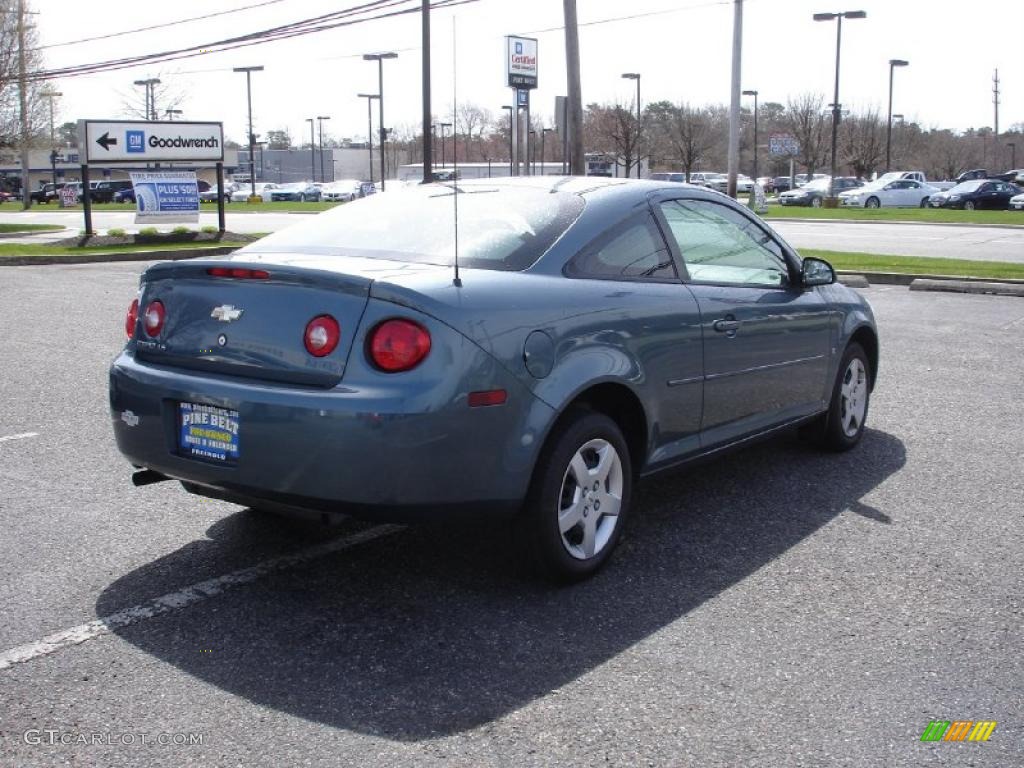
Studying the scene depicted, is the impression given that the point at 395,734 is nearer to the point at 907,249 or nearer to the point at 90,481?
the point at 90,481

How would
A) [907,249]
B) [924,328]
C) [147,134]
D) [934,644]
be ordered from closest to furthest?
1. [934,644]
2. [924,328]
3. [907,249]
4. [147,134]

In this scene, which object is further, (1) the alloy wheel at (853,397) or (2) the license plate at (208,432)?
(1) the alloy wheel at (853,397)

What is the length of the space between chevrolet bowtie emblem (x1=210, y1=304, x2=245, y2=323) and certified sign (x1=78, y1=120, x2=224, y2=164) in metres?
22.4

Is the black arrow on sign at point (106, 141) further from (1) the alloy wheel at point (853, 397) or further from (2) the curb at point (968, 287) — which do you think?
(1) the alloy wheel at point (853, 397)

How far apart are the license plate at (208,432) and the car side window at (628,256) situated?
1.43 m

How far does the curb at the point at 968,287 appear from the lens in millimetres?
14484

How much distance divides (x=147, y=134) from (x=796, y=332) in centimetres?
2303

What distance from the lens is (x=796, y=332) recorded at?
564 cm

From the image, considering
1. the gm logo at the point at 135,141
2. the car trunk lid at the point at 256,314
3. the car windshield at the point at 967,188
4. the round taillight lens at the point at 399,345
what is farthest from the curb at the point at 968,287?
the car windshield at the point at 967,188

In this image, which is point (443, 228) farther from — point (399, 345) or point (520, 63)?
point (520, 63)

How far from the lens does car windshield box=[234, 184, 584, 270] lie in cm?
432

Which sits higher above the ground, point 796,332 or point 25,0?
point 25,0

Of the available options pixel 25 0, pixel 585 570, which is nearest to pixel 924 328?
pixel 585 570

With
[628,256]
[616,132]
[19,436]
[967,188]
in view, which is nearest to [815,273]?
[628,256]
